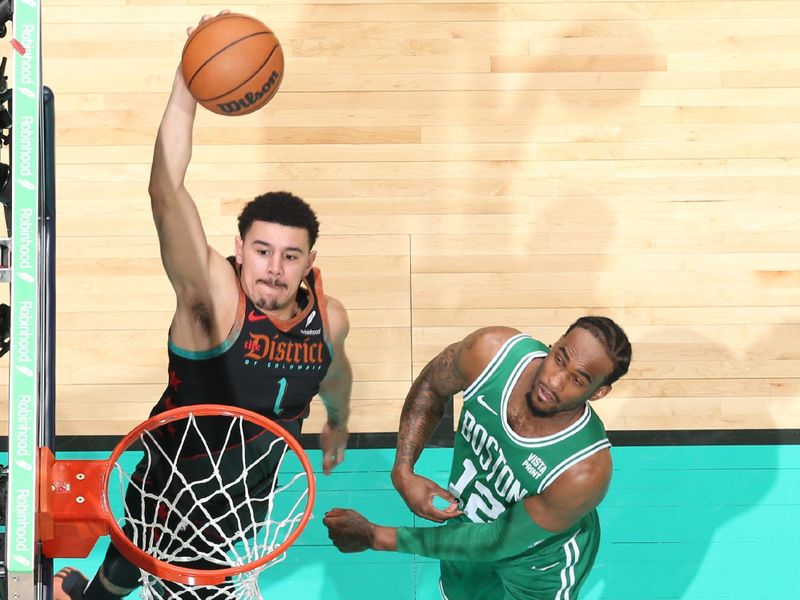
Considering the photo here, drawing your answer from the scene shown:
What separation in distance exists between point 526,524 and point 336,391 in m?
0.96

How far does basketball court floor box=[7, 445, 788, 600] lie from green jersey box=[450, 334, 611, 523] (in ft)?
2.72

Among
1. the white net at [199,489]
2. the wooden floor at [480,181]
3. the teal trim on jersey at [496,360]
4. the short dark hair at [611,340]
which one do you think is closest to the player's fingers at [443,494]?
the teal trim on jersey at [496,360]

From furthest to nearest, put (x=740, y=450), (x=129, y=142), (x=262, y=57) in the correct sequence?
(x=129, y=142) < (x=740, y=450) < (x=262, y=57)

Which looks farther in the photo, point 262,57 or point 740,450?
point 740,450

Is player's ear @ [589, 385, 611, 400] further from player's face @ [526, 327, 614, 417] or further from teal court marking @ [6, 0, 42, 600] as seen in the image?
teal court marking @ [6, 0, 42, 600]

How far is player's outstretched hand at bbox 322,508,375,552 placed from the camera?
14.5 feet

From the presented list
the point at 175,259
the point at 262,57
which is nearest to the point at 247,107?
the point at 262,57

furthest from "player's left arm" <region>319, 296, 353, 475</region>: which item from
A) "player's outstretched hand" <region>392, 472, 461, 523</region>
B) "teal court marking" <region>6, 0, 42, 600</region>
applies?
"teal court marking" <region>6, 0, 42, 600</region>

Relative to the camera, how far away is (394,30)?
228 inches

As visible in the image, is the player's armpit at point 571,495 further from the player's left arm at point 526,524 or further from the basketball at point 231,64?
the basketball at point 231,64

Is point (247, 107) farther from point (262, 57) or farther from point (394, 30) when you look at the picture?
point (394, 30)

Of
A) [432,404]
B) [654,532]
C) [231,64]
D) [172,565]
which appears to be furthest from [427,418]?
[231,64]

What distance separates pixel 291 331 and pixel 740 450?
214 centimetres

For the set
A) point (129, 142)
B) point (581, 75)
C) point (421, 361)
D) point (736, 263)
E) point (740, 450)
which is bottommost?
point (740, 450)
